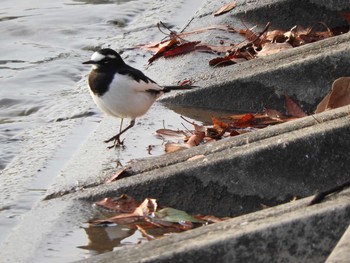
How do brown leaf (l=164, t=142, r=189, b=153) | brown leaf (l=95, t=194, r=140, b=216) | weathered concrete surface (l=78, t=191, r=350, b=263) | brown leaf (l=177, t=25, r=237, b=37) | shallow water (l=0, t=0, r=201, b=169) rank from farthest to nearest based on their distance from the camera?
brown leaf (l=177, t=25, r=237, b=37), shallow water (l=0, t=0, r=201, b=169), brown leaf (l=164, t=142, r=189, b=153), brown leaf (l=95, t=194, r=140, b=216), weathered concrete surface (l=78, t=191, r=350, b=263)

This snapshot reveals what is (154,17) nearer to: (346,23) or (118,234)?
(346,23)

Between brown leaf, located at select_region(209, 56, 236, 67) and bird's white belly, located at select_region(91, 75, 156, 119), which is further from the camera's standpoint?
brown leaf, located at select_region(209, 56, 236, 67)

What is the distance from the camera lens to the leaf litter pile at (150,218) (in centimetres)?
482

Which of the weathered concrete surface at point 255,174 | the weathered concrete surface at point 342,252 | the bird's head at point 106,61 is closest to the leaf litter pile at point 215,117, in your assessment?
the weathered concrete surface at point 255,174

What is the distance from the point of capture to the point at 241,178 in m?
4.93

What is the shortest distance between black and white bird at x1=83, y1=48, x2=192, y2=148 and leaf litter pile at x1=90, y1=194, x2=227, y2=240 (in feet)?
4.54

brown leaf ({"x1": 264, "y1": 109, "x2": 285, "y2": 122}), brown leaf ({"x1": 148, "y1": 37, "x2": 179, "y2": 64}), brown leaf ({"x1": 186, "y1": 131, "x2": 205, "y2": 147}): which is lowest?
brown leaf ({"x1": 148, "y1": 37, "x2": 179, "y2": 64})

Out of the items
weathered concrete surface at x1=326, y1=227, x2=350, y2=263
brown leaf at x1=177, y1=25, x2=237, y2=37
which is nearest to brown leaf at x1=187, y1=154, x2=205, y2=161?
weathered concrete surface at x1=326, y1=227, x2=350, y2=263

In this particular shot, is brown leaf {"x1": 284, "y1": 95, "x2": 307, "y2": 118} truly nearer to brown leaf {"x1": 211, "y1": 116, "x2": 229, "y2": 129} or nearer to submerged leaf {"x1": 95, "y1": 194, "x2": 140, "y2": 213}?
brown leaf {"x1": 211, "y1": 116, "x2": 229, "y2": 129}

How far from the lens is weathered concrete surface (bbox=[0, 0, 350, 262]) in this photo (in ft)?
12.3

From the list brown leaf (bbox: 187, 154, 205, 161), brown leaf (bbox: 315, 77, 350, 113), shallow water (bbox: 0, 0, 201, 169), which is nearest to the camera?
brown leaf (bbox: 187, 154, 205, 161)

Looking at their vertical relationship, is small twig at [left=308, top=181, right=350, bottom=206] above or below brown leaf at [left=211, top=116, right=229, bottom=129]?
above

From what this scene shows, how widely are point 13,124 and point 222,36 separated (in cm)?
186

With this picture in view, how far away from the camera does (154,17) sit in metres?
9.99
